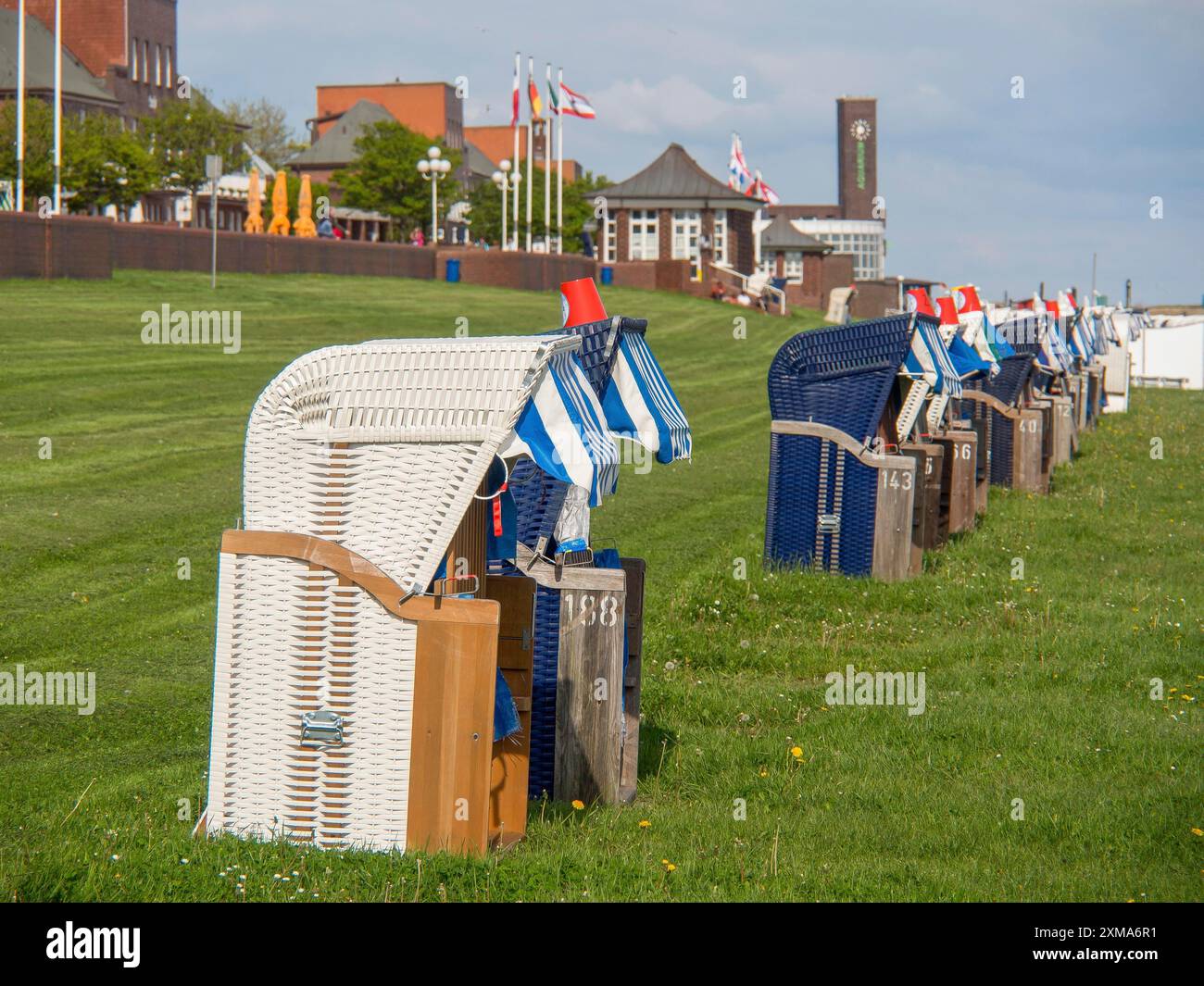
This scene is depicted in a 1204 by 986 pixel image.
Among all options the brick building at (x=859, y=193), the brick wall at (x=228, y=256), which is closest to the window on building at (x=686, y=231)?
the brick wall at (x=228, y=256)

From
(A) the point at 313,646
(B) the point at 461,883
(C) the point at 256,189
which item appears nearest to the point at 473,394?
(A) the point at 313,646

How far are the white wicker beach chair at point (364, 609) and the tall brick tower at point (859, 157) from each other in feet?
447

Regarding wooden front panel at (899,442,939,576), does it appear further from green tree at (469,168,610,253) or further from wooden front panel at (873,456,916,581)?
green tree at (469,168,610,253)

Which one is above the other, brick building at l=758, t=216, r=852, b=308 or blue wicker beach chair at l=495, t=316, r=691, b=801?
brick building at l=758, t=216, r=852, b=308

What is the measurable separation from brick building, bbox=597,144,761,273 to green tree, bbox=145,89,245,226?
53.8 ft

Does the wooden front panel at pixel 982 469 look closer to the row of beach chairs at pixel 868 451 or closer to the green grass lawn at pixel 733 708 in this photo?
the green grass lawn at pixel 733 708

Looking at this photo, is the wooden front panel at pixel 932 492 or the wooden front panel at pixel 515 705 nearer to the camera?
the wooden front panel at pixel 515 705

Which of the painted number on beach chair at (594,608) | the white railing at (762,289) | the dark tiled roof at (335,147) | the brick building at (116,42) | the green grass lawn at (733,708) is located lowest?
the green grass lawn at (733,708)

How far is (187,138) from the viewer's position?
61.0m

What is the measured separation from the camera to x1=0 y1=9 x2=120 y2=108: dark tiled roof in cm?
7344

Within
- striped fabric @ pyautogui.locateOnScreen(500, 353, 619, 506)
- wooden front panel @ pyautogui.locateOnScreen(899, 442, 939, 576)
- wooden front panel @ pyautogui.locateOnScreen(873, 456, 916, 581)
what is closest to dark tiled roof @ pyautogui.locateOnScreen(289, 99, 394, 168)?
wooden front panel @ pyautogui.locateOnScreen(899, 442, 939, 576)

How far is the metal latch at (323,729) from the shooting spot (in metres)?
5.21
